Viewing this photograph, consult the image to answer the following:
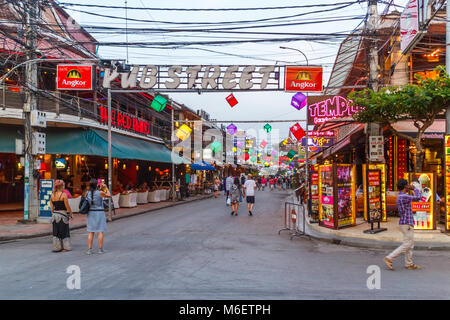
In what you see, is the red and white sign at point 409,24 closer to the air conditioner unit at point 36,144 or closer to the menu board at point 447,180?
the menu board at point 447,180

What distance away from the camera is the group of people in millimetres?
9531

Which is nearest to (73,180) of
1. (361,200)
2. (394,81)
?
(361,200)

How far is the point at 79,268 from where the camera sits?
7.80 meters

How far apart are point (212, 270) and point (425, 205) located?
736cm

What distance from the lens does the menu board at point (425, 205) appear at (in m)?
11.4

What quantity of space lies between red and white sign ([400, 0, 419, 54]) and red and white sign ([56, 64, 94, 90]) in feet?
37.3

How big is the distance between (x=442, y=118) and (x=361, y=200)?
16.8 ft

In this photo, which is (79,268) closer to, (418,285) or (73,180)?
(418,285)

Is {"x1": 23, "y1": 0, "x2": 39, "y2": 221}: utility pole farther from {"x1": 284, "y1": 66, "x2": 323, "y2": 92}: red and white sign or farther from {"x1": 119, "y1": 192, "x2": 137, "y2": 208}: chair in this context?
{"x1": 284, "y1": 66, "x2": 323, "y2": 92}: red and white sign

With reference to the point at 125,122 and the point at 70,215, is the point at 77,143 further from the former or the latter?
the point at 70,215

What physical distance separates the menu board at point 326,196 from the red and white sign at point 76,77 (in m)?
9.33

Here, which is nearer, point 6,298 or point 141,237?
point 6,298
